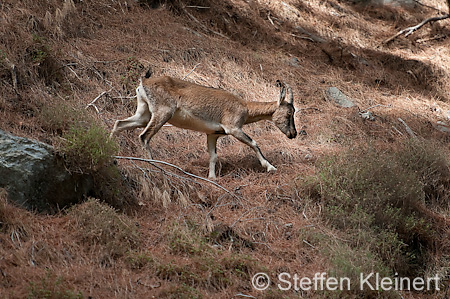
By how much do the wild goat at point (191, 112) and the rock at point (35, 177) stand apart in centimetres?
229

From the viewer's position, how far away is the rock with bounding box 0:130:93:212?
7.29 m

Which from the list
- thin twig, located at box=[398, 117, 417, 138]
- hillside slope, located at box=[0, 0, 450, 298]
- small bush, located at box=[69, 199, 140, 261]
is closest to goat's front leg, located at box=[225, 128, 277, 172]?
hillside slope, located at box=[0, 0, 450, 298]

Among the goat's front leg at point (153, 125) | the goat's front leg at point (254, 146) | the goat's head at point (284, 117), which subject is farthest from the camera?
the goat's head at point (284, 117)

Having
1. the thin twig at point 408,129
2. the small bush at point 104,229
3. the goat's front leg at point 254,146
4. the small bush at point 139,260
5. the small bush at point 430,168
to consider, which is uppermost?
the small bush at point 104,229

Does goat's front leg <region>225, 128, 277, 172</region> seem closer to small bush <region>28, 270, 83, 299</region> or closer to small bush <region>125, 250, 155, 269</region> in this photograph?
small bush <region>125, 250, 155, 269</region>

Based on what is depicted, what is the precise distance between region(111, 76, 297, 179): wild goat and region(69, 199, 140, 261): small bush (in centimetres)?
254

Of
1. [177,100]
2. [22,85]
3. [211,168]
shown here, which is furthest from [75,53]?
[211,168]

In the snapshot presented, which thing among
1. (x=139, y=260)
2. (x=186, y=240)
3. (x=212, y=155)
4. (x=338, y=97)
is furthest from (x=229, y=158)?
(x=338, y=97)

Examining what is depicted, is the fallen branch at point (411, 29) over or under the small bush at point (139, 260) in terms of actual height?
under

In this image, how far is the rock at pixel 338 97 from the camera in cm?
1421

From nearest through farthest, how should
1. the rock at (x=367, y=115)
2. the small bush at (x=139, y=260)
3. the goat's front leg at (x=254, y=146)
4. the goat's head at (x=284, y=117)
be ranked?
1. the small bush at (x=139, y=260)
2. the goat's front leg at (x=254, y=146)
3. the goat's head at (x=284, y=117)
4. the rock at (x=367, y=115)

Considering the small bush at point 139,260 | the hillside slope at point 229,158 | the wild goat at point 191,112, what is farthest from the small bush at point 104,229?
the wild goat at point 191,112

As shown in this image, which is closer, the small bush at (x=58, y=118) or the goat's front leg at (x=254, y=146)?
the small bush at (x=58, y=118)

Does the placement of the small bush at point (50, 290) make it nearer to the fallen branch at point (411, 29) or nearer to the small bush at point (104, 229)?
the small bush at point (104, 229)
